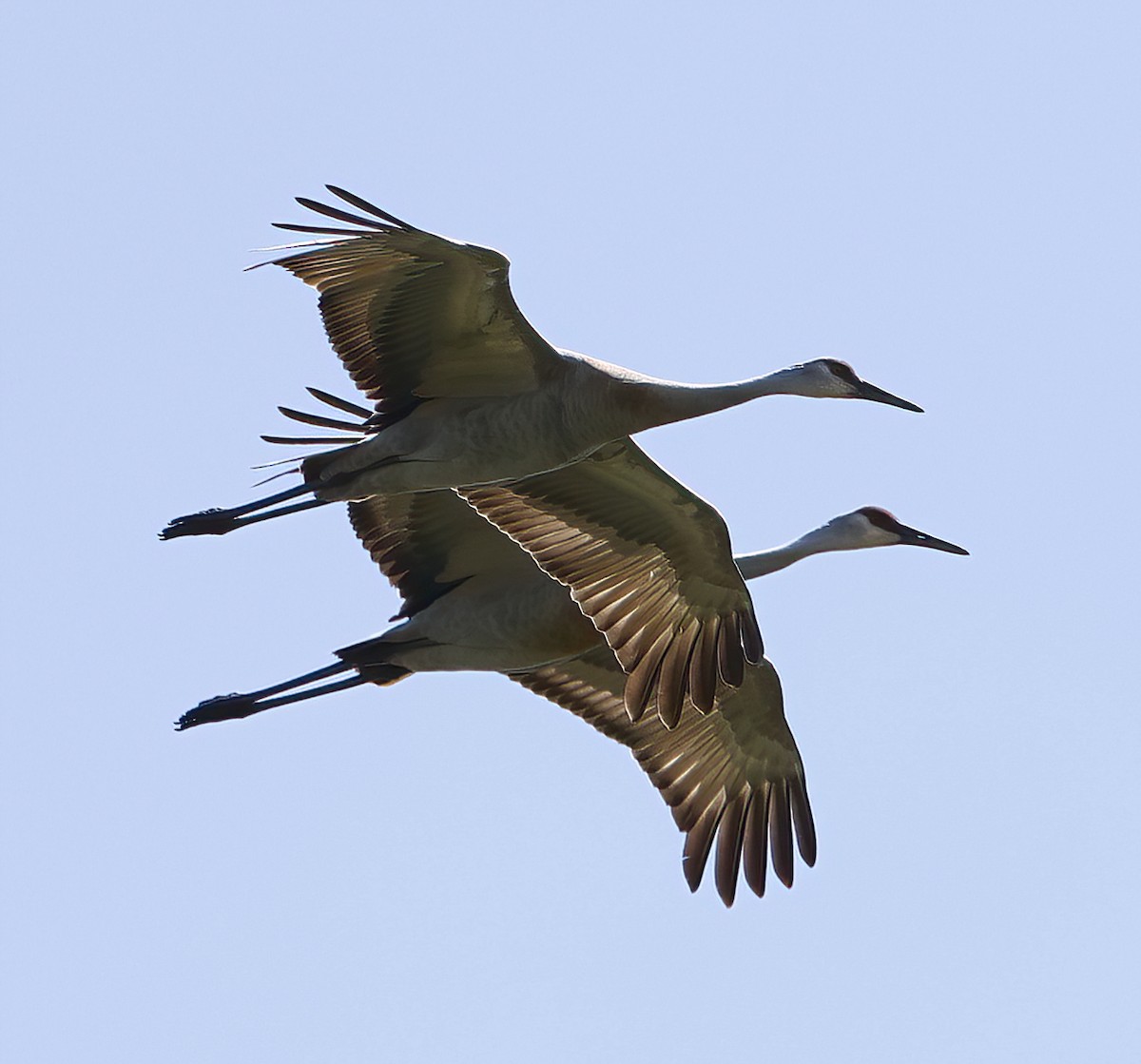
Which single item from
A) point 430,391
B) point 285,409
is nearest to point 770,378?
point 430,391

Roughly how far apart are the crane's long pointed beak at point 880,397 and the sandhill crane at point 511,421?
0.01 m

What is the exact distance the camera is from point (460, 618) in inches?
546

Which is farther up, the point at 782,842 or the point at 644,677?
the point at 644,677

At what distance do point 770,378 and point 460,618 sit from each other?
2478mm

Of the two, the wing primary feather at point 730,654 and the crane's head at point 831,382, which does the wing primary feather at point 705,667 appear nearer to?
the wing primary feather at point 730,654

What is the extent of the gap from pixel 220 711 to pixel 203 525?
170 centimetres

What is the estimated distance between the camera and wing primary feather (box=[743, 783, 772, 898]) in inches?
565

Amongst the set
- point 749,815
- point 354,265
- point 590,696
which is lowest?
point 749,815

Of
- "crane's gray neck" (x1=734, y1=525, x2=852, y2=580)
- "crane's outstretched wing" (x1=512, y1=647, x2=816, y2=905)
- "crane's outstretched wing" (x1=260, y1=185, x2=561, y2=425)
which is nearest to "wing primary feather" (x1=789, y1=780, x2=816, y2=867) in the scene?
"crane's outstretched wing" (x1=512, y1=647, x2=816, y2=905)

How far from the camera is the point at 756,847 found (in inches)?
→ 566

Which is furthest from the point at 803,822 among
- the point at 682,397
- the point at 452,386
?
the point at 452,386

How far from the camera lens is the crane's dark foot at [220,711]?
14250 mm

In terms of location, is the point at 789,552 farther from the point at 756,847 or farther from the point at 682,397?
the point at 682,397

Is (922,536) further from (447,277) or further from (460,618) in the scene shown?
(447,277)
